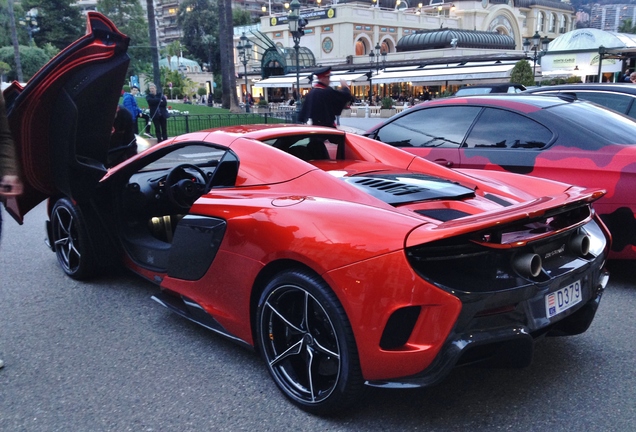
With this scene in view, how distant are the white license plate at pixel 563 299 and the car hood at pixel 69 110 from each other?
10.9 ft

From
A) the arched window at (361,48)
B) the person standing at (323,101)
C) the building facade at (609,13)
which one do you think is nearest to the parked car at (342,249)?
the person standing at (323,101)

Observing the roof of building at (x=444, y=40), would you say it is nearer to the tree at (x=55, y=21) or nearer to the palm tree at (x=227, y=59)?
the palm tree at (x=227, y=59)

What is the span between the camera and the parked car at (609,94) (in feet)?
20.7

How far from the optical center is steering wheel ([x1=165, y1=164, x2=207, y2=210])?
3.82 meters

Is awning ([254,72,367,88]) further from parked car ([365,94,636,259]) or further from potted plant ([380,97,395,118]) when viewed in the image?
parked car ([365,94,636,259])

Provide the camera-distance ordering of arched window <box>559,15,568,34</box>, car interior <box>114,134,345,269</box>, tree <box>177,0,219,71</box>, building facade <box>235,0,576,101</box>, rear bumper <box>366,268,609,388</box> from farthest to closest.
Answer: arched window <box>559,15,568,34</box>, tree <box>177,0,219,71</box>, building facade <box>235,0,576,101</box>, car interior <box>114,134,345,269</box>, rear bumper <box>366,268,609,388</box>

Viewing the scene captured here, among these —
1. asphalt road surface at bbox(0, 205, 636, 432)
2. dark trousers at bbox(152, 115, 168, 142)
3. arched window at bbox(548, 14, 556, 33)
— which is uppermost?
arched window at bbox(548, 14, 556, 33)

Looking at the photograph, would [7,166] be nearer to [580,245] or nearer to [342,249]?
[342,249]

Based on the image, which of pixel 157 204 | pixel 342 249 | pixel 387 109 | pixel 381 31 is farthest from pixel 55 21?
pixel 342 249

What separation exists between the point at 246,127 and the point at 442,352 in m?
2.09

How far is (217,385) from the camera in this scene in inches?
113

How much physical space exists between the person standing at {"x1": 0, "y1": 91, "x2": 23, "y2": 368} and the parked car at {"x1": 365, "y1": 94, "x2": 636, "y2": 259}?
3516mm

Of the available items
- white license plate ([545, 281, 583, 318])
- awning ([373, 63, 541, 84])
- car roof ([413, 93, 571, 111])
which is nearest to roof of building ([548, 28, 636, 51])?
awning ([373, 63, 541, 84])

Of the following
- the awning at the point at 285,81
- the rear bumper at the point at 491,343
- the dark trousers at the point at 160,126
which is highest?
the rear bumper at the point at 491,343
